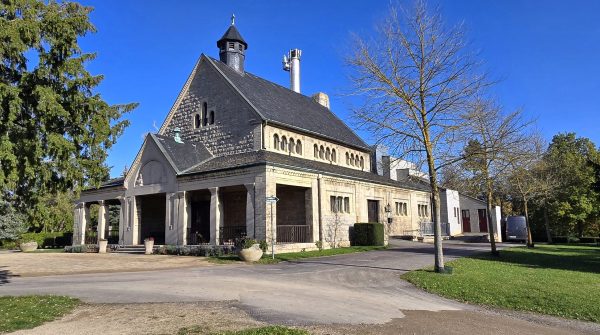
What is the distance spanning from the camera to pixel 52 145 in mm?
9203

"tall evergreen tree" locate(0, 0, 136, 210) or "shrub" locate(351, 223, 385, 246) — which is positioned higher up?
"tall evergreen tree" locate(0, 0, 136, 210)

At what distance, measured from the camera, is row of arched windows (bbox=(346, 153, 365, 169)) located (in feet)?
124

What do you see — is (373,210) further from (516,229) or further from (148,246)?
(148,246)

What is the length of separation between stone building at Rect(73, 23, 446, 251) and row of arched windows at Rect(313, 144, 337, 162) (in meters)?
0.09

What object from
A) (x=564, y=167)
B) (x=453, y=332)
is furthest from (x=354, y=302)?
(x=564, y=167)

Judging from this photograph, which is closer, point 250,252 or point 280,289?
point 280,289

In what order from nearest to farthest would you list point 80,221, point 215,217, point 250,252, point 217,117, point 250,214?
point 250,252 → point 250,214 → point 215,217 → point 217,117 → point 80,221

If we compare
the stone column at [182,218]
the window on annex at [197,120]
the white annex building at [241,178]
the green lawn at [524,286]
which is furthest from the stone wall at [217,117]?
the green lawn at [524,286]

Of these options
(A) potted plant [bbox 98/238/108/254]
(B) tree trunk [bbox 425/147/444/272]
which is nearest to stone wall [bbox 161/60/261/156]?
(A) potted plant [bbox 98/238/108/254]

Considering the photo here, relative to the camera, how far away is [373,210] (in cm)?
3303

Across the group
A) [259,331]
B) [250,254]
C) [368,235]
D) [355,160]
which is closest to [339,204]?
[368,235]

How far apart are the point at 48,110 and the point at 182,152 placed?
67.5 feet

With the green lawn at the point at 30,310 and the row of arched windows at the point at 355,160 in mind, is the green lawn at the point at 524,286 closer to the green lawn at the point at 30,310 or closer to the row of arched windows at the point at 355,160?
the green lawn at the point at 30,310

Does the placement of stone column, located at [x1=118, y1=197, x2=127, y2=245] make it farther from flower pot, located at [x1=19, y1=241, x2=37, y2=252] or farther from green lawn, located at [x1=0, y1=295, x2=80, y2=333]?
green lawn, located at [x1=0, y1=295, x2=80, y2=333]
